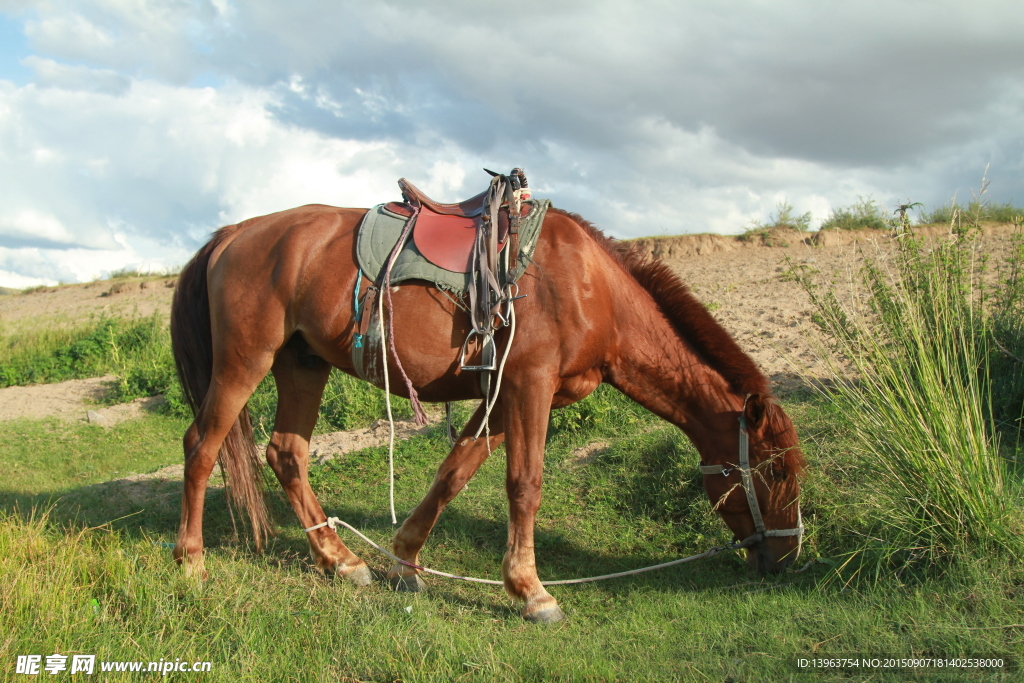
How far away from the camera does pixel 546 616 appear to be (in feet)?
11.7

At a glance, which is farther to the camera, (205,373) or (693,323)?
(205,373)

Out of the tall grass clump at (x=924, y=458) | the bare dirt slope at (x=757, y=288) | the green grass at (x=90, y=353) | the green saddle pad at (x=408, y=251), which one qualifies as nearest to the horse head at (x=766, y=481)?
the tall grass clump at (x=924, y=458)

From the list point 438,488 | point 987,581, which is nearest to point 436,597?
point 438,488

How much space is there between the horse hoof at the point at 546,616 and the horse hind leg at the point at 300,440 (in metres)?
1.22

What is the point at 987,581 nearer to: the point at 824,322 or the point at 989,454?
the point at 989,454

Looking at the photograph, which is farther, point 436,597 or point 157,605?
point 436,597

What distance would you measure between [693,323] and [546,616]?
1783 mm

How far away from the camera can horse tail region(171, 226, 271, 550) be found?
14.5 feet

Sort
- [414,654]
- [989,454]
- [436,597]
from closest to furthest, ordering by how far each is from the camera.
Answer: [414,654] → [989,454] → [436,597]

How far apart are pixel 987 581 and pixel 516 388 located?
90.5 inches

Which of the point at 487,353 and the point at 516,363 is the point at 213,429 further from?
the point at 516,363

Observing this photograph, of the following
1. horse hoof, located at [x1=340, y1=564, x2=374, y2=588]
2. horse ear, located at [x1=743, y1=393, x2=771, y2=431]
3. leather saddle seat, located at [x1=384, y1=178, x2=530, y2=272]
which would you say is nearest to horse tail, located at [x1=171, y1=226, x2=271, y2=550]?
horse hoof, located at [x1=340, y1=564, x2=374, y2=588]

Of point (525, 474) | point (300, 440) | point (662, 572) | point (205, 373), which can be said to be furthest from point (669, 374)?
point (205, 373)

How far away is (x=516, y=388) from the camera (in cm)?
366
